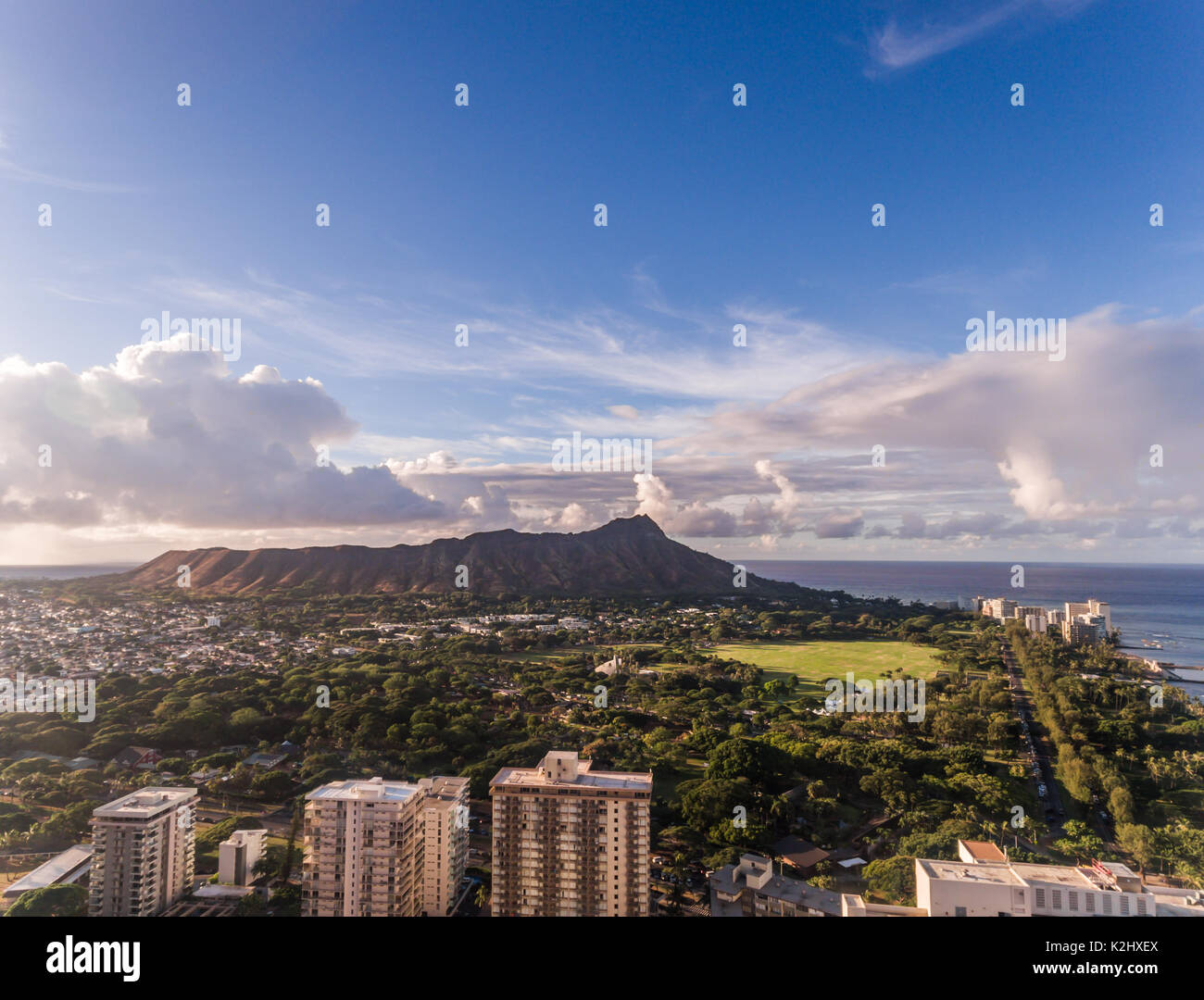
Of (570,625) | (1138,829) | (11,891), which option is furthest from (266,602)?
(1138,829)

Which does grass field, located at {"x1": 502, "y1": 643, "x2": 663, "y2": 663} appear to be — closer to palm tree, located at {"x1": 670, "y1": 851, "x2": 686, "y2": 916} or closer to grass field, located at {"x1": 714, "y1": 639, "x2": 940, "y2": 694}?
grass field, located at {"x1": 714, "y1": 639, "x2": 940, "y2": 694}

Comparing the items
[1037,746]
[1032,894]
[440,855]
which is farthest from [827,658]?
[440,855]

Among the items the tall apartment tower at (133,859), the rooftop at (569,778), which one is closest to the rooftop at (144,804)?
the tall apartment tower at (133,859)

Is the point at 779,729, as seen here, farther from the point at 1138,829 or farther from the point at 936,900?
the point at 936,900

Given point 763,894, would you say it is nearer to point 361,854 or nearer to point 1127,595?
point 361,854

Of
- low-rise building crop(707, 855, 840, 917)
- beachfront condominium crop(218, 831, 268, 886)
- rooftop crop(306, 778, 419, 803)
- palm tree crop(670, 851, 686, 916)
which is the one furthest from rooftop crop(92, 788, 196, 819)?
low-rise building crop(707, 855, 840, 917)
